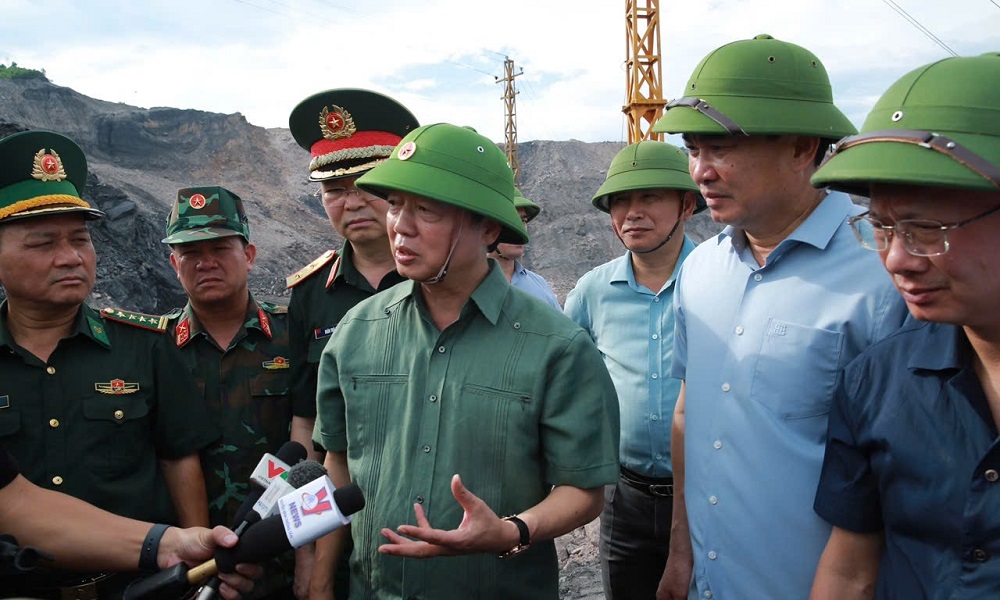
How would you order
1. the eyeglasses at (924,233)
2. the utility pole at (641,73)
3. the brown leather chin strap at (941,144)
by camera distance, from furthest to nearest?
the utility pole at (641,73)
the eyeglasses at (924,233)
the brown leather chin strap at (941,144)

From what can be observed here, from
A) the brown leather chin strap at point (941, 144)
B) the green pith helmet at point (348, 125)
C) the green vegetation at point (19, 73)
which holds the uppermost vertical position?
the green vegetation at point (19, 73)

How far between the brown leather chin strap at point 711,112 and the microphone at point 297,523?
60.8 inches

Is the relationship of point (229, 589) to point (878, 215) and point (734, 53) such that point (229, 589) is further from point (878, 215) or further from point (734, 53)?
point (734, 53)

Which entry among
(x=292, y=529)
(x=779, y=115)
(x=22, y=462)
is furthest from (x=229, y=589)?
(x=779, y=115)

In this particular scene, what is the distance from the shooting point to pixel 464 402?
2230 millimetres

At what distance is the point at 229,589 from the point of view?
7.07ft

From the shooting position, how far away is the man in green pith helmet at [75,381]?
8.71 ft

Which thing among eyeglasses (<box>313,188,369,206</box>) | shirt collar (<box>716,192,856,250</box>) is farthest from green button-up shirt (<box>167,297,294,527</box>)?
shirt collar (<box>716,192,856,250</box>)

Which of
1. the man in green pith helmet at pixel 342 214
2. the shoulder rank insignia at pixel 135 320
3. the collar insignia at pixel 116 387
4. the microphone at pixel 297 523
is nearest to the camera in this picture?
the microphone at pixel 297 523

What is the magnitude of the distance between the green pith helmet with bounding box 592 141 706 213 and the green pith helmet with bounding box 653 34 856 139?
1.42 m

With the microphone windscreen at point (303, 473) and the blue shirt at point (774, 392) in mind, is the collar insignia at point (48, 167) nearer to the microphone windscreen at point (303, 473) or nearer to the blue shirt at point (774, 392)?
the microphone windscreen at point (303, 473)

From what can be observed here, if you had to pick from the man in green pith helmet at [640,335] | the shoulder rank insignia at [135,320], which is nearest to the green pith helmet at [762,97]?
the man in green pith helmet at [640,335]

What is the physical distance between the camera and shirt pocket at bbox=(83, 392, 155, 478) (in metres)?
2.70

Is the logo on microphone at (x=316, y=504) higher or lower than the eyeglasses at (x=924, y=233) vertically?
lower
